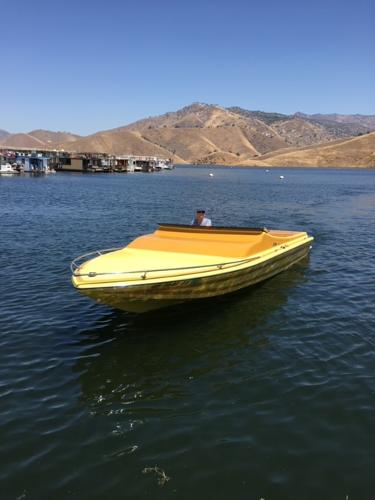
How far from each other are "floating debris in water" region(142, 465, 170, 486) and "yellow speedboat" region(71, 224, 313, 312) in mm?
4340

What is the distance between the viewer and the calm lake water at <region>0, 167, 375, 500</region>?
20.6 ft

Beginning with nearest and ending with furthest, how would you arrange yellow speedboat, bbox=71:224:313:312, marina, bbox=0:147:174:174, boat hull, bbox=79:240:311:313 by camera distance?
boat hull, bbox=79:240:311:313, yellow speedboat, bbox=71:224:313:312, marina, bbox=0:147:174:174

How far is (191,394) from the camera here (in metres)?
8.33

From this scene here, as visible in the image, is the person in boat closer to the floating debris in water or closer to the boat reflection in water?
the boat reflection in water

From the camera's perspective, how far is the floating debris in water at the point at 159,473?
6203mm

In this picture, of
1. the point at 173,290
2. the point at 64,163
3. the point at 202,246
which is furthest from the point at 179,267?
the point at 64,163

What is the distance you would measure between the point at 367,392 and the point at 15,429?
6.28m

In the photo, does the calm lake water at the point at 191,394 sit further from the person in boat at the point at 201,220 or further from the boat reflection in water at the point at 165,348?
the person in boat at the point at 201,220

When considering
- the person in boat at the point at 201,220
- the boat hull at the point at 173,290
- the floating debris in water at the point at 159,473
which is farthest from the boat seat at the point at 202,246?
the floating debris in water at the point at 159,473

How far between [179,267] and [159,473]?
545 cm

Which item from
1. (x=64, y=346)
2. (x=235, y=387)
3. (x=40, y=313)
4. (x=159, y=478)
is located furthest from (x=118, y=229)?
(x=159, y=478)

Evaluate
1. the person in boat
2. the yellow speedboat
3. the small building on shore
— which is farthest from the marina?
the yellow speedboat

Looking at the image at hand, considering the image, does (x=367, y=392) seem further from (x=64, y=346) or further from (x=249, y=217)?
(x=249, y=217)

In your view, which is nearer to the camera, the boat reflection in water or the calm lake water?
the calm lake water
